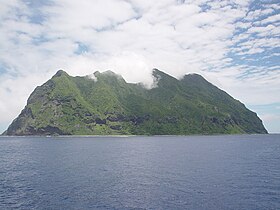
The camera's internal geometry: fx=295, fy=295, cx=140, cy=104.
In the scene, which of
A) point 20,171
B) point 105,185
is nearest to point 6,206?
point 105,185

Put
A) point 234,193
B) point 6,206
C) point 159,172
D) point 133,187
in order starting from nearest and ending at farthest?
point 6,206 < point 234,193 < point 133,187 < point 159,172

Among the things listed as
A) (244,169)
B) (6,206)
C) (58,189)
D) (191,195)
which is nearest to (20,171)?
(58,189)

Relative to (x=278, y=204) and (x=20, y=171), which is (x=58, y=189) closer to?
(x=20, y=171)

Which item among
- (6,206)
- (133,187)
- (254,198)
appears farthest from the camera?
(133,187)

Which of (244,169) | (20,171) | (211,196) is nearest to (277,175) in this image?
(244,169)

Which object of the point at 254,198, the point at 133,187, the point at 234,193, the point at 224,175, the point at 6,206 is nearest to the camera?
the point at 6,206

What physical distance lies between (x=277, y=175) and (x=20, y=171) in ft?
308

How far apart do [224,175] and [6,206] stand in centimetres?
6953

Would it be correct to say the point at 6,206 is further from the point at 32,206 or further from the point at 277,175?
the point at 277,175

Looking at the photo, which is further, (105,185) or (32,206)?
(105,185)

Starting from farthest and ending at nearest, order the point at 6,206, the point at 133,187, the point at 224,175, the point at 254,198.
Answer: the point at 224,175
the point at 133,187
the point at 254,198
the point at 6,206

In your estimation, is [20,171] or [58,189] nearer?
[58,189]

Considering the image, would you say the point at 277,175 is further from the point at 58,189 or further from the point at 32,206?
the point at 32,206

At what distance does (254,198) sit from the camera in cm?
7088
